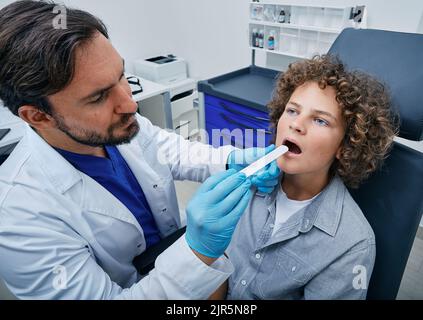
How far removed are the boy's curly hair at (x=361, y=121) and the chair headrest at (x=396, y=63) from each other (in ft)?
0.11

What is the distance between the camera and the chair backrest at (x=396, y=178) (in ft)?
2.64

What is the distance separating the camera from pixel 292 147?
929 mm

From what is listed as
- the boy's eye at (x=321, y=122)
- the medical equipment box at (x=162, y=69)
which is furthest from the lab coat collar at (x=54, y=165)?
the medical equipment box at (x=162, y=69)

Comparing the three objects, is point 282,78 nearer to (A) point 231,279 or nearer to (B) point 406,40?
(B) point 406,40

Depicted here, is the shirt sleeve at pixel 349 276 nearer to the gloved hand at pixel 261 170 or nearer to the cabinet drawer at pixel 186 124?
the gloved hand at pixel 261 170

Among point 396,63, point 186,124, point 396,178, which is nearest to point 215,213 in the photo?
point 396,178

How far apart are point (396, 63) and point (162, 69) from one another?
1.96m

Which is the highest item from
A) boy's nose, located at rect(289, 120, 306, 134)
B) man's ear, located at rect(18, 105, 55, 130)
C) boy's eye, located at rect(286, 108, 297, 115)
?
man's ear, located at rect(18, 105, 55, 130)

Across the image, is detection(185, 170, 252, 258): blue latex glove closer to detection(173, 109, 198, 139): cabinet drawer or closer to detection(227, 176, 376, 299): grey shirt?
detection(227, 176, 376, 299): grey shirt

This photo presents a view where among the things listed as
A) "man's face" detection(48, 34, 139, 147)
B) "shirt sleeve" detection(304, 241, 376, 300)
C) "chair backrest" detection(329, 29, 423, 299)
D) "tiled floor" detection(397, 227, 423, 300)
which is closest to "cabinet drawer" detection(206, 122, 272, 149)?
"chair backrest" detection(329, 29, 423, 299)

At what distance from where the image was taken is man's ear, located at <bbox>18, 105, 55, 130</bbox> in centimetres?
76

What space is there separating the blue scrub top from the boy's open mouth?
58 cm

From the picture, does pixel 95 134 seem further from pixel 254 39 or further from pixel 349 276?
pixel 254 39

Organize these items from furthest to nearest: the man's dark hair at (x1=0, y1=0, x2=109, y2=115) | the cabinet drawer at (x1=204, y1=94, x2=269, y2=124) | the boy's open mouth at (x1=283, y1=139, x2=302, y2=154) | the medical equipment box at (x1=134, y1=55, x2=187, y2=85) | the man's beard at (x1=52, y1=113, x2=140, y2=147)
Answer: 1. the medical equipment box at (x1=134, y1=55, x2=187, y2=85)
2. the cabinet drawer at (x1=204, y1=94, x2=269, y2=124)
3. the boy's open mouth at (x1=283, y1=139, x2=302, y2=154)
4. the man's beard at (x1=52, y1=113, x2=140, y2=147)
5. the man's dark hair at (x1=0, y1=0, x2=109, y2=115)
